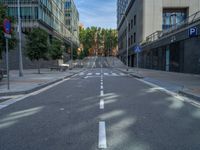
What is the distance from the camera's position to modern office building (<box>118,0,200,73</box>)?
24.3 m

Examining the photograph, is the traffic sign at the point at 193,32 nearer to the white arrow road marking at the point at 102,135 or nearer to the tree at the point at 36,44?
the tree at the point at 36,44

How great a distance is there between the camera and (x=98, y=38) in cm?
12862

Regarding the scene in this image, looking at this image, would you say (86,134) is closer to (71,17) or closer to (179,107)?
(179,107)

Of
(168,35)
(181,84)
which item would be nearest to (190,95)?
(181,84)

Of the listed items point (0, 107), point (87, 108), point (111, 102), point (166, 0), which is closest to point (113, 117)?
point (87, 108)

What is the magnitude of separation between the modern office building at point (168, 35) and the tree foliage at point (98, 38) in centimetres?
6175

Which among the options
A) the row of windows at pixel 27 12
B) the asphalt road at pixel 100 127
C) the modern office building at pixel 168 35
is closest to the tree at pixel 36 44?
the modern office building at pixel 168 35

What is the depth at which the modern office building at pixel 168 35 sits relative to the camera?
2427cm

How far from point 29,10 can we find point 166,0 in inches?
1193

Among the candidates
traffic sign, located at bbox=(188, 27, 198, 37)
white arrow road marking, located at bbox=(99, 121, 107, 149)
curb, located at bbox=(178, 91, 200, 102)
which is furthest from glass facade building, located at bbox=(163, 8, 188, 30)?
white arrow road marking, located at bbox=(99, 121, 107, 149)

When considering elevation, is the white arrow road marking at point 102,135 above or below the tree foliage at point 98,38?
below

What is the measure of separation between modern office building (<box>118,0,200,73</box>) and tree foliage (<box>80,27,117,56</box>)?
203 feet

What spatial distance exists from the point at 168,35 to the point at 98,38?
99496 millimetres

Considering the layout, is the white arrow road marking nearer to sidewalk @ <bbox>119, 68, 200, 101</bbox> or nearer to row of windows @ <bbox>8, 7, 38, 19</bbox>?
sidewalk @ <bbox>119, 68, 200, 101</bbox>
